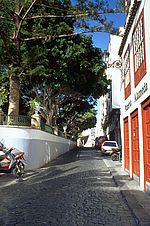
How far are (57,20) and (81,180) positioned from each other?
11941 millimetres

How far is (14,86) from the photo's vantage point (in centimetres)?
1644

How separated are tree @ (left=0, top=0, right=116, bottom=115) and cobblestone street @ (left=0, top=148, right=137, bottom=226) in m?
6.92

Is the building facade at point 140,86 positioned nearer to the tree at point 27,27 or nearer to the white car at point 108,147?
the tree at point 27,27

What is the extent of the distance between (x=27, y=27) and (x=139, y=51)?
11140 mm

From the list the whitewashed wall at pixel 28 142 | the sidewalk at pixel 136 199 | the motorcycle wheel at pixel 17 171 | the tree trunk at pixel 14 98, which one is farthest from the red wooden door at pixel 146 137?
the tree trunk at pixel 14 98

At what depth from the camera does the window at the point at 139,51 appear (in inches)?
341

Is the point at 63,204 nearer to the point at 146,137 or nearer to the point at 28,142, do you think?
the point at 146,137

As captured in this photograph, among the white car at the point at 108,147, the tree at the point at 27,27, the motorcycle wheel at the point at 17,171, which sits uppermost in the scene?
the tree at the point at 27,27

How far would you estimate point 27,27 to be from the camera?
60.6 ft

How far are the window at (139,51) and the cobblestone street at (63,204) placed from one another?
12.9 feet

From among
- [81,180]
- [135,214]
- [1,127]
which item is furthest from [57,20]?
[135,214]

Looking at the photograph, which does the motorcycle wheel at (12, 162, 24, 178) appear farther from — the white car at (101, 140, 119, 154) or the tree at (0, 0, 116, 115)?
the white car at (101, 140, 119, 154)

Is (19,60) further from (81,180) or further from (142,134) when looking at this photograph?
(142,134)

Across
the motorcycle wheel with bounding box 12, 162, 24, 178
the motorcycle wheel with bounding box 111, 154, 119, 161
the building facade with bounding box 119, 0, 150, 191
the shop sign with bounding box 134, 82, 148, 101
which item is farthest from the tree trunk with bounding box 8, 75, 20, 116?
the shop sign with bounding box 134, 82, 148, 101
